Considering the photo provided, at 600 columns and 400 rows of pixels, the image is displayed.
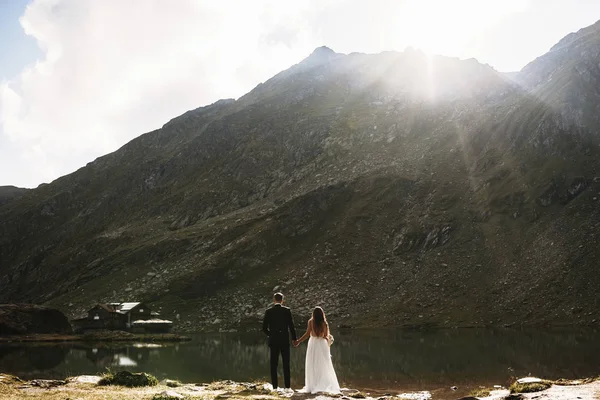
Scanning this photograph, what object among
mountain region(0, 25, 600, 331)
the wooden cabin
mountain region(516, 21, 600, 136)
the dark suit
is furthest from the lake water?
mountain region(516, 21, 600, 136)

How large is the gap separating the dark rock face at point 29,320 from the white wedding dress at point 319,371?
A: 72486mm

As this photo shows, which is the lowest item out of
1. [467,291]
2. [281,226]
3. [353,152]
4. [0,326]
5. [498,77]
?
[467,291]

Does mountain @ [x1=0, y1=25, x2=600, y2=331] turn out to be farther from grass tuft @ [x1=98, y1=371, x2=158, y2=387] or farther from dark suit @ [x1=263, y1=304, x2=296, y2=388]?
grass tuft @ [x1=98, y1=371, x2=158, y2=387]

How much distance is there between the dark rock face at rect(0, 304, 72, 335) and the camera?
79562mm

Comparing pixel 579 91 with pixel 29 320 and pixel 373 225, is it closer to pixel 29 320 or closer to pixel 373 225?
pixel 373 225

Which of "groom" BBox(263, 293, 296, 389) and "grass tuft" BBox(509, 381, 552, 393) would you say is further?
"groom" BBox(263, 293, 296, 389)

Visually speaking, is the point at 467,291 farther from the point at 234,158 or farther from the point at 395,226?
the point at 234,158

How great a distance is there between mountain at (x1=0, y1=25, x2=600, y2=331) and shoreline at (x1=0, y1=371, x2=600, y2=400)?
64.9 meters

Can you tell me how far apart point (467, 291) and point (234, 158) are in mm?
109164

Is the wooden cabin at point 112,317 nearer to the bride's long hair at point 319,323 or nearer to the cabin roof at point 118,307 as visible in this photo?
the cabin roof at point 118,307

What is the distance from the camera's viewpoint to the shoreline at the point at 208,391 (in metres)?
18.0

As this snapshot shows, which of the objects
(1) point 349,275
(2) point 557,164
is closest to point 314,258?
(1) point 349,275

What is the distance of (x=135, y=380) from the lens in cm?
2338

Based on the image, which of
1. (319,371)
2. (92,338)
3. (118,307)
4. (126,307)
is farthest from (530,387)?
(118,307)
